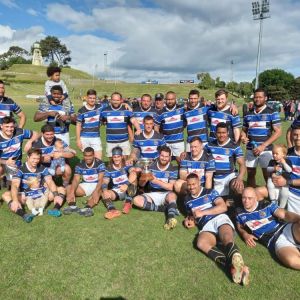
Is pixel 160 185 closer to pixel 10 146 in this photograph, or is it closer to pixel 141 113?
pixel 141 113

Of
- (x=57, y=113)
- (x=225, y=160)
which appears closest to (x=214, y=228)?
Answer: (x=225, y=160)

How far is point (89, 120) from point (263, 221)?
4.35m

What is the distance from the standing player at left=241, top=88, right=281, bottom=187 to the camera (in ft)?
20.8

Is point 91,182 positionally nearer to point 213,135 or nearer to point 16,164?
point 16,164

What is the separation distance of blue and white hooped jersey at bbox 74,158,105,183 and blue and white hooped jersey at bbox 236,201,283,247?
295 cm

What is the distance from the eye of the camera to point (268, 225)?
15.1ft

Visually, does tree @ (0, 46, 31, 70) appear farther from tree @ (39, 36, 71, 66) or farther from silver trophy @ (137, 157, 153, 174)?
silver trophy @ (137, 157, 153, 174)

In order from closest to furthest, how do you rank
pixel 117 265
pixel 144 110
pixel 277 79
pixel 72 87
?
1. pixel 117 265
2. pixel 144 110
3. pixel 72 87
4. pixel 277 79

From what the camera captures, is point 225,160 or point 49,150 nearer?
point 225,160

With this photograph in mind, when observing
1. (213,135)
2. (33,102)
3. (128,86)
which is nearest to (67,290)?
(213,135)

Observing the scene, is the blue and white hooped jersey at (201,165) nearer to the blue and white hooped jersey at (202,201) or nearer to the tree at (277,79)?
the blue and white hooped jersey at (202,201)

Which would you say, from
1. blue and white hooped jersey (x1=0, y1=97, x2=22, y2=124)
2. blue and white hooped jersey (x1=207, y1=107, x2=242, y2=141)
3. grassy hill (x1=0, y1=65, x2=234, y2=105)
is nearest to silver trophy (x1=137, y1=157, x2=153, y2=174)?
blue and white hooped jersey (x1=207, y1=107, x2=242, y2=141)

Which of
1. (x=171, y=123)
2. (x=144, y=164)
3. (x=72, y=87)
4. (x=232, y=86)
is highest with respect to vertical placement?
(x=232, y=86)

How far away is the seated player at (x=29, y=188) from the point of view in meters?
5.91
